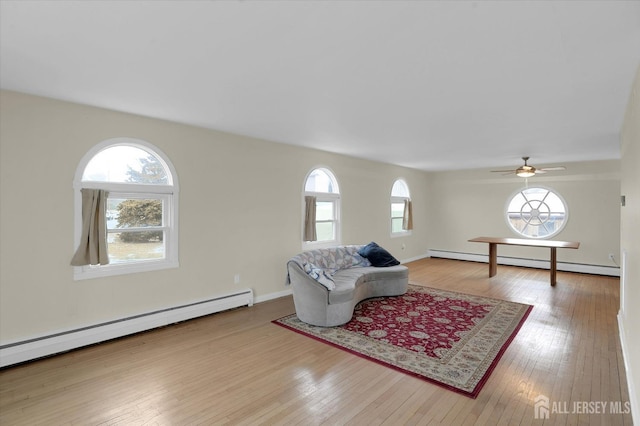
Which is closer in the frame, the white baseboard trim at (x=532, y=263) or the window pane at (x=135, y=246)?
the window pane at (x=135, y=246)

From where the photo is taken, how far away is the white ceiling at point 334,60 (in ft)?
5.75

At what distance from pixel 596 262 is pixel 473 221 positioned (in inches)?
105

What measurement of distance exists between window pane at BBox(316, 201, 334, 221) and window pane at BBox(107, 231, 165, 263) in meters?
2.83

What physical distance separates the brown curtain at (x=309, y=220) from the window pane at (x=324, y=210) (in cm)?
34

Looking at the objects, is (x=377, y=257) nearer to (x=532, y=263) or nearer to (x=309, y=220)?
(x=309, y=220)

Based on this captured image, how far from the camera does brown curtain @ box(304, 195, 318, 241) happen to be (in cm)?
562

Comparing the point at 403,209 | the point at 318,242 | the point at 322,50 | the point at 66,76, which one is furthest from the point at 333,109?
the point at 403,209

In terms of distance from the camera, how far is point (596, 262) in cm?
705

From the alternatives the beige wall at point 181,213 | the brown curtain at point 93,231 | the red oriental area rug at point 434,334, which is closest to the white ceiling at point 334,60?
the beige wall at point 181,213

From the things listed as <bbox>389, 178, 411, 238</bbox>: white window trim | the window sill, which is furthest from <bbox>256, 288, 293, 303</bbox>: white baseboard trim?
<bbox>389, 178, 411, 238</bbox>: white window trim

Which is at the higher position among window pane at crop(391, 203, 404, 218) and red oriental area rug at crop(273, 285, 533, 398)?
window pane at crop(391, 203, 404, 218)

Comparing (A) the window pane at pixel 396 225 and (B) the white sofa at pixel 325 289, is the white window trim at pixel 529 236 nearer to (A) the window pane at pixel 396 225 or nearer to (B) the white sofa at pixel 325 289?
(A) the window pane at pixel 396 225

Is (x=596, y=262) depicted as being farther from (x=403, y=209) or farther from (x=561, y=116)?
(x=561, y=116)

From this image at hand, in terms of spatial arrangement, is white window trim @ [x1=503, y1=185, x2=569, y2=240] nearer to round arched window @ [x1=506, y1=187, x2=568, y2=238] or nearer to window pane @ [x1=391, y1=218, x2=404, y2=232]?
round arched window @ [x1=506, y1=187, x2=568, y2=238]
